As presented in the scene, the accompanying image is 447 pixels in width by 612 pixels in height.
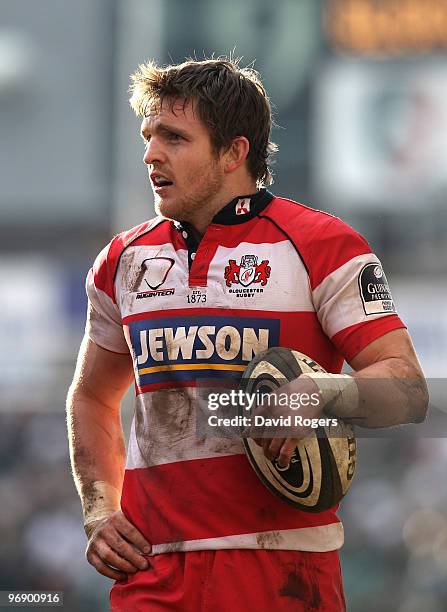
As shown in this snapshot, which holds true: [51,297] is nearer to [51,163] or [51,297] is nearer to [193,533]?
[51,163]

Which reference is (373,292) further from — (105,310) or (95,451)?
(95,451)

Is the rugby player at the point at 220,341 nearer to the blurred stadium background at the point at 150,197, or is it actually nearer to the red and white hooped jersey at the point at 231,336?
the red and white hooped jersey at the point at 231,336

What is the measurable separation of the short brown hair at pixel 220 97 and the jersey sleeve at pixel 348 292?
406 millimetres

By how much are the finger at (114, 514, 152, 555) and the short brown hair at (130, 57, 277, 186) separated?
1.05 metres

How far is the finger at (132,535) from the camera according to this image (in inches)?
139

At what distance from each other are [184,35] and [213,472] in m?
15.7

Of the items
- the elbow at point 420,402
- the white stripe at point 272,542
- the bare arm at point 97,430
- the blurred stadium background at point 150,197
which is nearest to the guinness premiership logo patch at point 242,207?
the bare arm at point 97,430

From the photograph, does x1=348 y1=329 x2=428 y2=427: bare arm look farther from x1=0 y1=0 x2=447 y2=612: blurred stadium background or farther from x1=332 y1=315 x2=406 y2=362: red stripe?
x1=0 y1=0 x2=447 y2=612: blurred stadium background

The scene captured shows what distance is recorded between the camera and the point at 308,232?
354 cm

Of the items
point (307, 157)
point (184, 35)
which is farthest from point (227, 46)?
point (307, 157)

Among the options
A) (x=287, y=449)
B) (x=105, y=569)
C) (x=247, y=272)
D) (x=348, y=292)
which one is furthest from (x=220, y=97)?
(x=105, y=569)

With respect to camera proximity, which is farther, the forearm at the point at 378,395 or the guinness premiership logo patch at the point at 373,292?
the guinness premiership logo patch at the point at 373,292

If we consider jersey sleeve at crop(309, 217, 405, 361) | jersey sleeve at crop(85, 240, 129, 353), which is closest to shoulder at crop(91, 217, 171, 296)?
jersey sleeve at crop(85, 240, 129, 353)

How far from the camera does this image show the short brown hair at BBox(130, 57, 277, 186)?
3.65m
